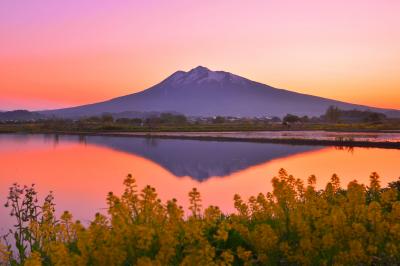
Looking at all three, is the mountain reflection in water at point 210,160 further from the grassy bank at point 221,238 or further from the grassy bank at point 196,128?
the grassy bank at point 196,128

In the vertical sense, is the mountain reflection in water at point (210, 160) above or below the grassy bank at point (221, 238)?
below

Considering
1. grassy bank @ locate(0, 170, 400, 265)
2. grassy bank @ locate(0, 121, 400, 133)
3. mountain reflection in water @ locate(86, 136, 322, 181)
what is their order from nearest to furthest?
grassy bank @ locate(0, 170, 400, 265) < mountain reflection in water @ locate(86, 136, 322, 181) < grassy bank @ locate(0, 121, 400, 133)

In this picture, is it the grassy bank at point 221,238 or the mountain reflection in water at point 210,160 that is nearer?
the grassy bank at point 221,238

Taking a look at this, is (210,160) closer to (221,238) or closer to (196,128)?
(221,238)

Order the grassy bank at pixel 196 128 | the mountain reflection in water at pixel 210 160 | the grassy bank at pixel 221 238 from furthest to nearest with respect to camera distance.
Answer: the grassy bank at pixel 196 128 < the mountain reflection in water at pixel 210 160 < the grassy bank at pixel 221 238

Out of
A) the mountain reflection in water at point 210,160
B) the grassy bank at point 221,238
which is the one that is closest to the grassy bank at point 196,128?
the mountain reflection in water at point 210,160

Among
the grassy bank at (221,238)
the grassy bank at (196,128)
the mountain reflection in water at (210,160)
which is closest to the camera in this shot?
the grassy bank at (221,238)

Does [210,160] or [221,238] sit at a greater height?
[221,238]

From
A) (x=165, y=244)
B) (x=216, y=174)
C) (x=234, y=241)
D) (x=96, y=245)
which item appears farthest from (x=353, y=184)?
(x=216, y=174)

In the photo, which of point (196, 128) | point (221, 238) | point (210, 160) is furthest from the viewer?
point (196, 128)

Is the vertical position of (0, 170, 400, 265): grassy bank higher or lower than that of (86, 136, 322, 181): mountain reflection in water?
higher

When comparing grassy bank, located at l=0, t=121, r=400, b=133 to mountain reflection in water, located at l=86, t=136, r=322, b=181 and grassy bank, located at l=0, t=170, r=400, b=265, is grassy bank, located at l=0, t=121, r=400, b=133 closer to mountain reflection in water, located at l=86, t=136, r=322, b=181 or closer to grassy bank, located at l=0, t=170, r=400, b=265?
mountain reflection in water, located at l=86, t=136, r=322, b=181

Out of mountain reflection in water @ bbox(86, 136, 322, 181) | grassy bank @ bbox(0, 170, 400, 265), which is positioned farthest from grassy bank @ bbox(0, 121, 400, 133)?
grassy bank @ bbox(0, 170, 400, 265)

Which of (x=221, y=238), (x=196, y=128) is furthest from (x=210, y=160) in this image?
(x=196, y=128)
